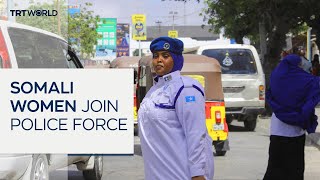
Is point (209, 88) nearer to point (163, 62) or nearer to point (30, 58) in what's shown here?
point (30, 58)

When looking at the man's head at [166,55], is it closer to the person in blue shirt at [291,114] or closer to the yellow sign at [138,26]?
the person in blue shirt at [291,114]

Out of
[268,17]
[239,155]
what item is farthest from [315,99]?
[268,17]

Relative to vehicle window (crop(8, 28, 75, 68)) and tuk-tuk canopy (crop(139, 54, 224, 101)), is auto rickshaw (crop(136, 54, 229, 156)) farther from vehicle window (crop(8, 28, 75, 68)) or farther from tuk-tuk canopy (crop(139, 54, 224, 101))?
vehicle window (crop(8, 28, 75, 68))

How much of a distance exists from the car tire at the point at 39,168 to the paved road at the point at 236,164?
274cm

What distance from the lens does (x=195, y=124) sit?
146 inches

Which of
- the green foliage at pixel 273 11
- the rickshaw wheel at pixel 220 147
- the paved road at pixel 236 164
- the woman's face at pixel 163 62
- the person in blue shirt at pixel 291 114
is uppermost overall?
the green foliage at pixel 273 11

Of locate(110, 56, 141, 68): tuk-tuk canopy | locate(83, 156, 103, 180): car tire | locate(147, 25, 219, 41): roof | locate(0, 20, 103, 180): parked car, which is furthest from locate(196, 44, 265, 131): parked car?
locate(147, 25, 219, 41): roof

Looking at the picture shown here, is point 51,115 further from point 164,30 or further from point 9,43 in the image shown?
point 164,30

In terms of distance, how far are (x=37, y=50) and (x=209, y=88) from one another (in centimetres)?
601

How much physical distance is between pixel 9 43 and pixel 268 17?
668 inches

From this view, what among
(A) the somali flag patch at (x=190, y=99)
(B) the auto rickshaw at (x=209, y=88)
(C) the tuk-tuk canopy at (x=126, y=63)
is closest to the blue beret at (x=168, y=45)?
(A) the somali flag patch at (x=190, y=99)

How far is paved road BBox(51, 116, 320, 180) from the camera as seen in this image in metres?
9.62

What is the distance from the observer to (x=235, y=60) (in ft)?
55.0

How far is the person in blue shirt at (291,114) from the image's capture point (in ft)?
21.5
